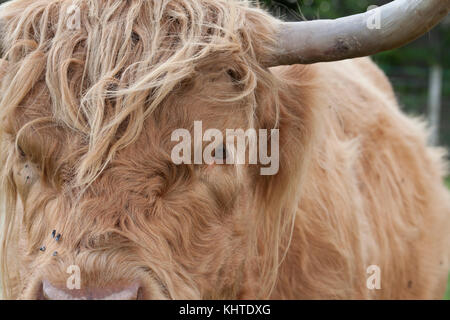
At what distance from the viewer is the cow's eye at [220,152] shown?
7.98 ft

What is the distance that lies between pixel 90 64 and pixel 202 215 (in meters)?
0.73

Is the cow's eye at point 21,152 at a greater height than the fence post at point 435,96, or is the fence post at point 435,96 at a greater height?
the fence post at point 435,96

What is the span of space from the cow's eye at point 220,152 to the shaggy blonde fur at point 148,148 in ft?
0.18

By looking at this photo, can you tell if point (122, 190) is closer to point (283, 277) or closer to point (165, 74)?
point (165, 74)

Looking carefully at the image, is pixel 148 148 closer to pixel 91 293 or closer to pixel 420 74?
pixel 91 293

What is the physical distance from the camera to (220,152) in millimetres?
2439

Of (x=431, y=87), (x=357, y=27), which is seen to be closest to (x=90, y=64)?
(x=357, y=27)

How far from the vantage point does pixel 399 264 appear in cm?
397

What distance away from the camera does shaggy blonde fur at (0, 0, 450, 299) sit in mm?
2201

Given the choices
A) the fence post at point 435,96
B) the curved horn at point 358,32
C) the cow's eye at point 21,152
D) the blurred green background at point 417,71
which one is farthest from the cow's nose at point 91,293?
the fence post at point 435,96

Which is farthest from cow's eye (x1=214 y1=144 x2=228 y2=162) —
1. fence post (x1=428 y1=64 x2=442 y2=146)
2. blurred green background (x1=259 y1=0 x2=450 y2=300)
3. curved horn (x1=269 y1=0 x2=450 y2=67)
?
fence post (x1=428 y1=64 x2=442 y2=146)

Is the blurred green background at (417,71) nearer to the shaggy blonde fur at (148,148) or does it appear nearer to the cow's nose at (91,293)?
the shaggy blonde fur at (148,148)

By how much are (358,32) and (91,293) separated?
1.34 m

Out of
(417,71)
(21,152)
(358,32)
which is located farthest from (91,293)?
(417,71)
